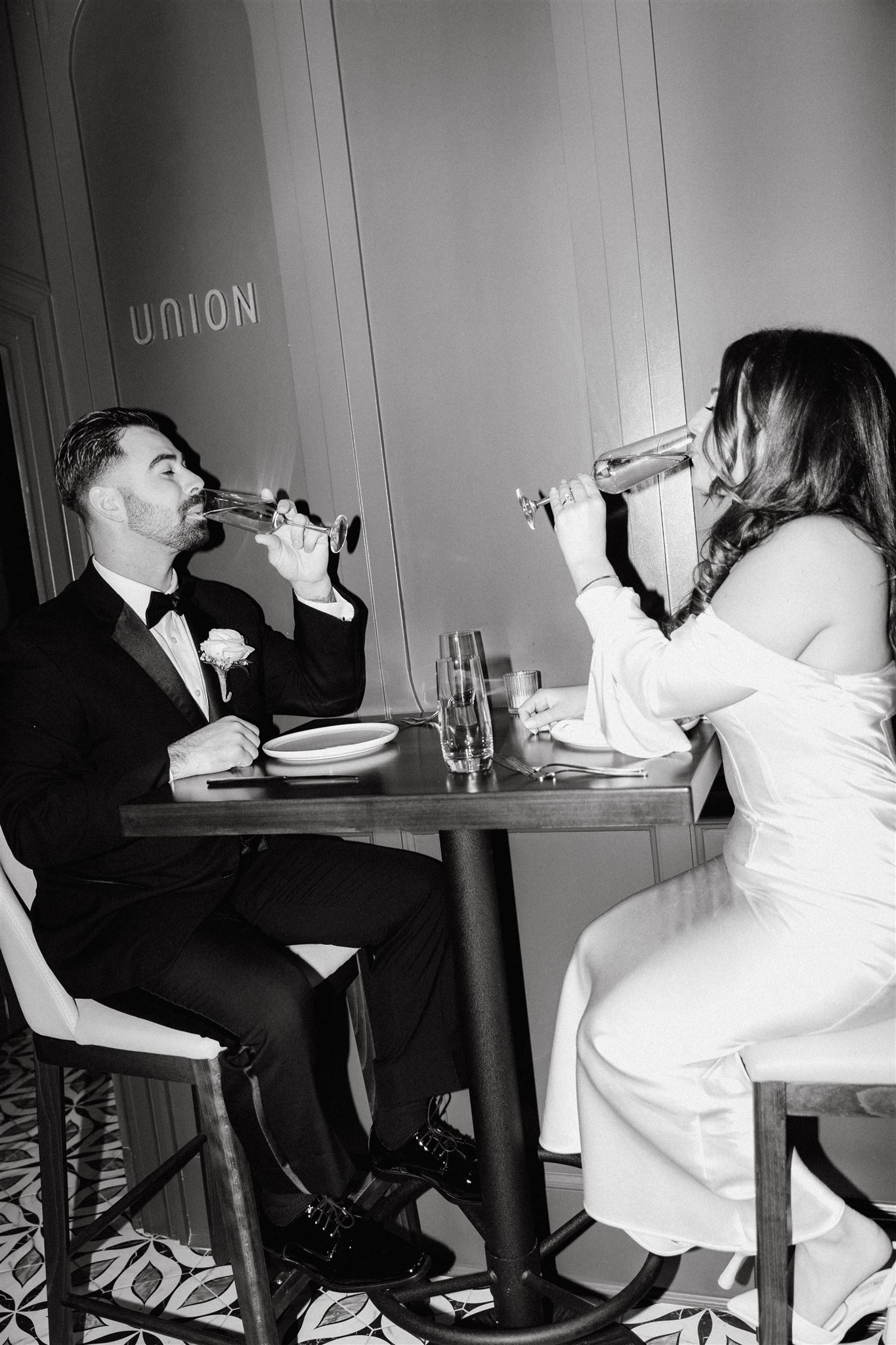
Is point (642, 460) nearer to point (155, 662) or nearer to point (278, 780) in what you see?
point (278, 780)

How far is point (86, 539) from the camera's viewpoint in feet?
7.75

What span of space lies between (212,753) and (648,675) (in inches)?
29.2

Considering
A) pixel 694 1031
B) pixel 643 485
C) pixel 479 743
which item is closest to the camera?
pixel 694 1031

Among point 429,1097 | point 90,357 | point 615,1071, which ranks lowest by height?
point 429,1097

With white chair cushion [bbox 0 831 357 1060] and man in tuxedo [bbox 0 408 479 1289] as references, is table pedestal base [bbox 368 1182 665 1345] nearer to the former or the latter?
man in tuxedo [bbox 0 408 479 1289]

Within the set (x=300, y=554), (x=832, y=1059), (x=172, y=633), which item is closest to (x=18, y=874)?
(x=172, y=633)

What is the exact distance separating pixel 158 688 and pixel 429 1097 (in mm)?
913

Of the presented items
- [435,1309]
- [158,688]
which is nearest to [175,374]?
[158,688]

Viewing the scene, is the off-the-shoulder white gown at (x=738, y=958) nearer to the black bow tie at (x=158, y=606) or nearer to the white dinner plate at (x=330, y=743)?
the white dinner plate at (x=330, y=743)

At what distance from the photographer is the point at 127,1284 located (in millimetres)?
2182

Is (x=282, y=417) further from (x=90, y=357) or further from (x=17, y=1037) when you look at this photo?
Result: (x=17, y=1037)

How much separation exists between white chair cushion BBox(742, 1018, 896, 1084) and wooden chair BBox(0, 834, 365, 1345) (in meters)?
0.86

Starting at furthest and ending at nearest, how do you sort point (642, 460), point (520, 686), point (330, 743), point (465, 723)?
point (520, 686), point (330, 743), point (642, 460), point (465, 723)

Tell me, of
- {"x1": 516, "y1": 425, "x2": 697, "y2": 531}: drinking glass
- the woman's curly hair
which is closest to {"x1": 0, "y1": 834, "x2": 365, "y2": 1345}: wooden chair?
{"x1": 516, "y1": 425, "x2": 697, "y2": 531}: drinking glass
